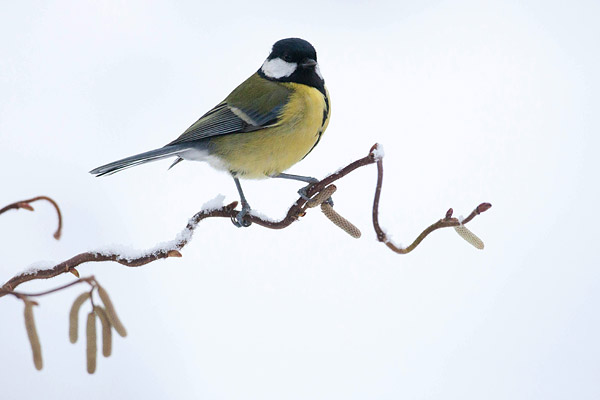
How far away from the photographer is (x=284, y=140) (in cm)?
225

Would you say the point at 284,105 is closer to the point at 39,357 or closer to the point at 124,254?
the point at 124,254

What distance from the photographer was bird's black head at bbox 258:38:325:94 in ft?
7.46

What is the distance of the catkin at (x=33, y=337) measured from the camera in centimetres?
100

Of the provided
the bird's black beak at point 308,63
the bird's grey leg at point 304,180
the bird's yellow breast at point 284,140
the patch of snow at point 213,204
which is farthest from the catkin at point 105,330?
the bird's black beak at point 308,63

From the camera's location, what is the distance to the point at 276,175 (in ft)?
7.41

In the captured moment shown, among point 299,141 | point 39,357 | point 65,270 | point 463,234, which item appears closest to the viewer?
point 39,357

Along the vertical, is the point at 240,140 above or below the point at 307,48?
below

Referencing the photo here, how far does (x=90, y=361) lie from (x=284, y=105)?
1330mm

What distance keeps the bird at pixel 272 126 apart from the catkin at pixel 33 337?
1.19 metres

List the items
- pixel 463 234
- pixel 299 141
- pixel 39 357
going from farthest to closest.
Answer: pixel 299 141 < pixel 463 234 < pixel 39 357

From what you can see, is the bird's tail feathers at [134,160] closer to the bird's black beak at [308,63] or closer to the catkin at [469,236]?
the bird's black beak at [308,63]

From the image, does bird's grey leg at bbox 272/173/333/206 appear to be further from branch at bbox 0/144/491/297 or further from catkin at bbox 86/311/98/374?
catkin at bbox 86/311/98/374

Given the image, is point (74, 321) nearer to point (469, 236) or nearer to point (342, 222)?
point (342, 222)

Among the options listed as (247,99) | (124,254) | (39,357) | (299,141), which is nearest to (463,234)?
(124,254)
